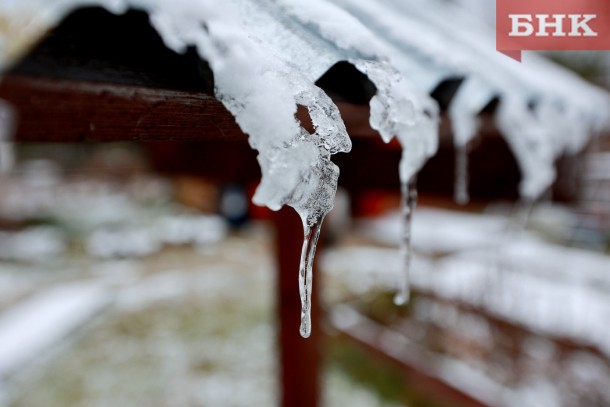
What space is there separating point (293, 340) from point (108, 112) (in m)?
2.27

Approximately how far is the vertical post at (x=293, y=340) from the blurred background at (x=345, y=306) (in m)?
0.11

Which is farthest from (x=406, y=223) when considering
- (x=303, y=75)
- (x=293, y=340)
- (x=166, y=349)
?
(x=166, y=349)

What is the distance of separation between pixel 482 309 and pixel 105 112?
15.5 feet

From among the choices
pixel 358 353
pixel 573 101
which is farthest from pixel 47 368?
pixel 573 101

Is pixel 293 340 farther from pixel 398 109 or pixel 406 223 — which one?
pixel 398 109

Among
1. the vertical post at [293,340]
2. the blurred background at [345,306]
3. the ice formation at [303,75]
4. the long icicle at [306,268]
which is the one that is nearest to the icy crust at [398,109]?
the ice formation at [303,75]

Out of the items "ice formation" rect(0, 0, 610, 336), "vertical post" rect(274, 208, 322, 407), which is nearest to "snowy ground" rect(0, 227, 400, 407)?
"vertical post" rect(274, 208, 322, 407)

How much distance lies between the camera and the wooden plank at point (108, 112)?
0.65 m

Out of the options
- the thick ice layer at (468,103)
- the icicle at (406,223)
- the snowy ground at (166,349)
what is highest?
the thick ice layer at (468,103)

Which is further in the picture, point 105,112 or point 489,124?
point 489,124

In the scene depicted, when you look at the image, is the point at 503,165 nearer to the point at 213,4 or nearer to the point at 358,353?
the point at 213,4

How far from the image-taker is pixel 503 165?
228 cm

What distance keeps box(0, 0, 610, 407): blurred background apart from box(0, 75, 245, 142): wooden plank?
0.05m

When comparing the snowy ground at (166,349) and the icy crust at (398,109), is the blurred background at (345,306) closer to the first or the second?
the snowy ground at (166,349)
